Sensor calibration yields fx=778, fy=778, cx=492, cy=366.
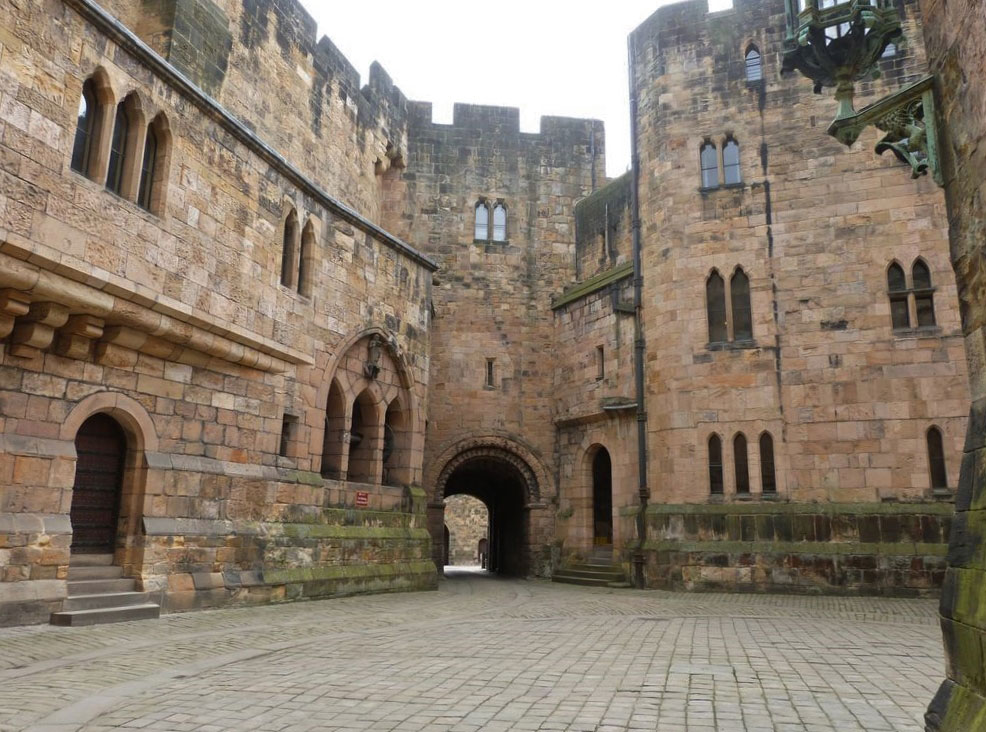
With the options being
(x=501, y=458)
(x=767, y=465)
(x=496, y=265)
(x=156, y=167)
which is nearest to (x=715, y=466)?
(x=767, y=465)

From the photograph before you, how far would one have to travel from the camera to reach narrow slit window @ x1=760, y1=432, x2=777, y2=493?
593 inches

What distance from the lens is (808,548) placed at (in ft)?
47.0

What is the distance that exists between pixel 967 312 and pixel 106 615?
341 inches

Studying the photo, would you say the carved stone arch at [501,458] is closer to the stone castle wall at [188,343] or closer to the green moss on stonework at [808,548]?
the stone castle wall at [188,343]

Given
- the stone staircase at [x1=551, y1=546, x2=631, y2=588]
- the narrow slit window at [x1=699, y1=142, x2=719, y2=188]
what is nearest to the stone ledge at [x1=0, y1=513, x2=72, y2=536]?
the stone staircase at [x1=551, y1=546, x2=631, y2=588]

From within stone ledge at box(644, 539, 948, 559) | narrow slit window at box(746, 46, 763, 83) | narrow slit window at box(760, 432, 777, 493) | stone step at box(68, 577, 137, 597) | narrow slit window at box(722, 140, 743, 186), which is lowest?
stone step at box(68, 577, 137, 597)

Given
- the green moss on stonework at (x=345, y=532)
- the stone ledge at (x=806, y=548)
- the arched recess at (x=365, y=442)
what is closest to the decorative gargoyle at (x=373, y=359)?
the arched recess at (x=365, y=442)

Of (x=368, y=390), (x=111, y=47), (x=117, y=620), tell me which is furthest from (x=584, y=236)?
(x=117, y=620)

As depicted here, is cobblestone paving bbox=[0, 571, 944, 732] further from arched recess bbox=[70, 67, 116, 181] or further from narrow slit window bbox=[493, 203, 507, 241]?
narrow slit window bbox=[493, 203, 507, 241]

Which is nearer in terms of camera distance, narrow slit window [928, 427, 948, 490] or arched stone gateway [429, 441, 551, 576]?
narrow slit window [928, 427, 948, 490]

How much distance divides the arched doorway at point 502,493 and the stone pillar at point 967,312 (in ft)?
53.6

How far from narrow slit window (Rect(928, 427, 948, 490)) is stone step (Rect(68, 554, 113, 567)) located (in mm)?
13339

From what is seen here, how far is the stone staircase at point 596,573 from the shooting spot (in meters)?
17.0

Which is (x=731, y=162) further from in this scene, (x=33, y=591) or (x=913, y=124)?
(x=33, y=591)
